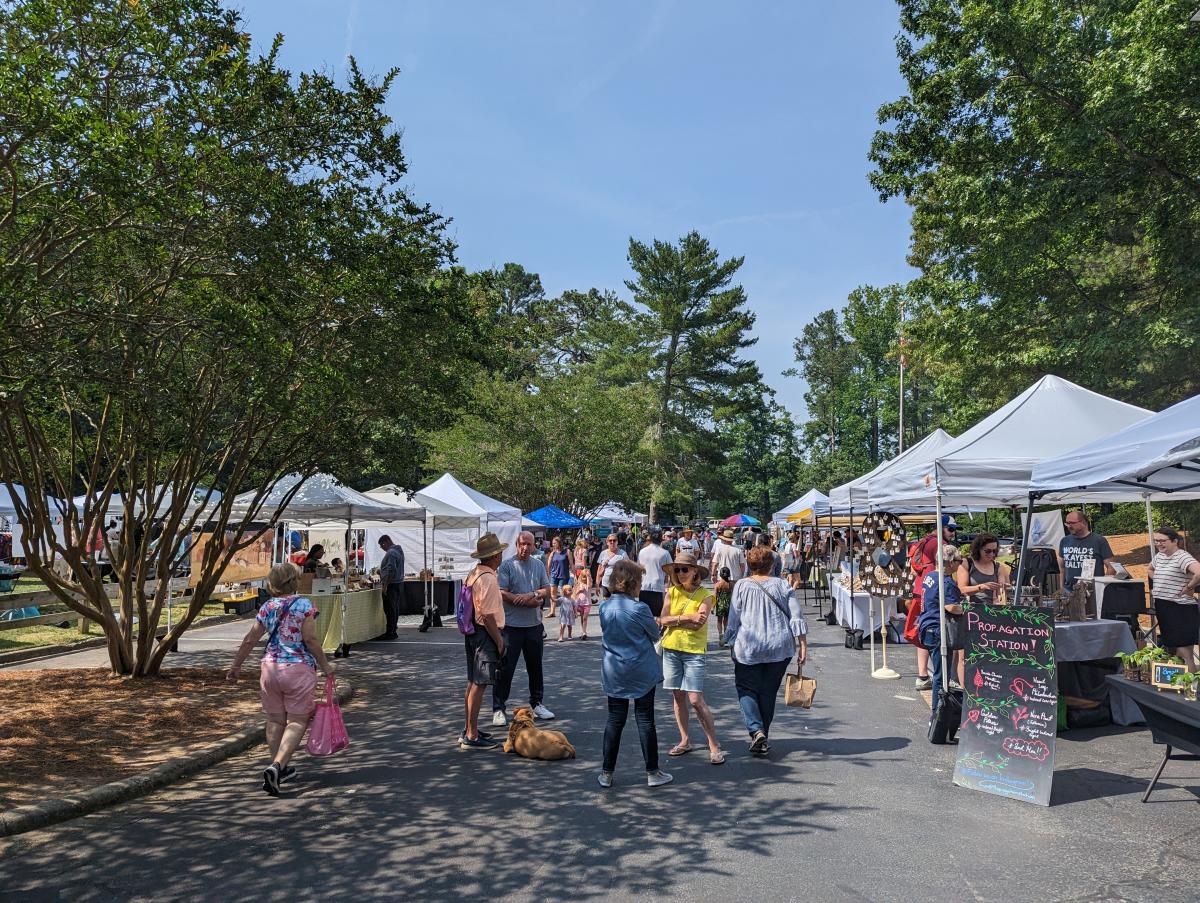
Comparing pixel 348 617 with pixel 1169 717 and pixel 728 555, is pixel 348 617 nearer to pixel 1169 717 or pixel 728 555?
pixel 728 555

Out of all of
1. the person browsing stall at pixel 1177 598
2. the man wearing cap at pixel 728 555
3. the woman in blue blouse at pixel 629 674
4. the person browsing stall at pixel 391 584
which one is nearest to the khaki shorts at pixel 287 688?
the woman in blue blouse at pixel 629 674

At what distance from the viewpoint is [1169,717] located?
17.5ft

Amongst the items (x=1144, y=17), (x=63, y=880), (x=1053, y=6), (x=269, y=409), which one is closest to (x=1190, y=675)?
(x=63, y=880)

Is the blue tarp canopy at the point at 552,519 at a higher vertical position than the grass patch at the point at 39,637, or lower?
higher

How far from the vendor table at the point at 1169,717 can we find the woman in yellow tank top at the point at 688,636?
2.80 m

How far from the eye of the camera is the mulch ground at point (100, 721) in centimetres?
634

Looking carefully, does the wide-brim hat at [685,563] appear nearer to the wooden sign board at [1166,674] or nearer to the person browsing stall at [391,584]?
the wooden sign board at [1166,674]

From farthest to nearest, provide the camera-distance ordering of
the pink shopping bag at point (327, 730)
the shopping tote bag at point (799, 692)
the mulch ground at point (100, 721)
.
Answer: the shopping tote bag at point (799, 692), the mulch ground at point (100, 721), the pink shopping bag at point (327, 730)

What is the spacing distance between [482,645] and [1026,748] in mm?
4080

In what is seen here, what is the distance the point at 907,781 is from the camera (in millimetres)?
6137

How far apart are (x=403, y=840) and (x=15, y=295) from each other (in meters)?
4.08

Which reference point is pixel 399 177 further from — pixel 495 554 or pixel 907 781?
pixel 907 781

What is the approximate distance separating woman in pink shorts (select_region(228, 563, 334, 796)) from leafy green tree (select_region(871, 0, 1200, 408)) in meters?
16.1

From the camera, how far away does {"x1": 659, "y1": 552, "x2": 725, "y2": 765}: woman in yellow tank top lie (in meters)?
6.54
